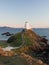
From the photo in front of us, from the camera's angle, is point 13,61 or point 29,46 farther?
point 29,46

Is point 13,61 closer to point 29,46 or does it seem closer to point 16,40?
point 29,46

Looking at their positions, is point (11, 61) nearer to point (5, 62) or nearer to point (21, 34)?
point (5, 62)

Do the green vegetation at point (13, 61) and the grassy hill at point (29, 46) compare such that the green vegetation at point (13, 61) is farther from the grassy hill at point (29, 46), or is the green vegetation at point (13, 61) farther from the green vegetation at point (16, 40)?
the green vegetation at point (16, 40)

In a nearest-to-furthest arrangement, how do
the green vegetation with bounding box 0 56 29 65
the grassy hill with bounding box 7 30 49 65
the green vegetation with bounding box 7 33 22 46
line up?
1. the green vegetation with bounding box 0 56 29 65
2. the grassy hill with bounding box 7 30 49 65
3. the green vegetation with bounding box 7 33 22 46

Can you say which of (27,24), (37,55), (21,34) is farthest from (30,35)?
(37,55)

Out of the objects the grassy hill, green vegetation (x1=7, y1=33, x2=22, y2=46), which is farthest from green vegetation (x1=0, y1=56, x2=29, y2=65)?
green vegetation (x1=7, y1=33, x2=22, y2=46)

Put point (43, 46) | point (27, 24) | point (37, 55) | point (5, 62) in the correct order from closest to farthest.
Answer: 1. point (5, 62)
2. point (37, 55)
3. point (43, 46)
4. point (27, 24)

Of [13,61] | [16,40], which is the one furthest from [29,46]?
[13,61]

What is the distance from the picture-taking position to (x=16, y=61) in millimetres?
21156

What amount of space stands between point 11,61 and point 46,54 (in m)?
27.9

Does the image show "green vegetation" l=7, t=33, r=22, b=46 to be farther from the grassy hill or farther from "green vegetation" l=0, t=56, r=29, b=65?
"green vegetation" l=0, t=56, r=29, b=65

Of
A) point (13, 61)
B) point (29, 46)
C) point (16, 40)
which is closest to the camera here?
point (13, 61)

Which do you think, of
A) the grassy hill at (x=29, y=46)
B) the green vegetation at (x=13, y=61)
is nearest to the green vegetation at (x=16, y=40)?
the grassy hill at (x=29, y=46)

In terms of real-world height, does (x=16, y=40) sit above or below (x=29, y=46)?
above
